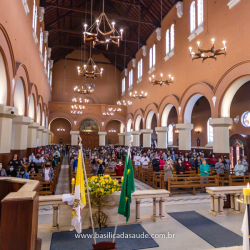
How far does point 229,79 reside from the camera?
9805mm

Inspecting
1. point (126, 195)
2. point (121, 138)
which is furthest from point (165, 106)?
point (121, 138)

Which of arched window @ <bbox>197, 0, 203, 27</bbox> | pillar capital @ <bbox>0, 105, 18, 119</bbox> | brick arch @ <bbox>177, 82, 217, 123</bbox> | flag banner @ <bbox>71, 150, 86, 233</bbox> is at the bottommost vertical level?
flag banner @ <bbox>71, 150, 86, 233</bbox>

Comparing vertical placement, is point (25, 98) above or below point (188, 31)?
below

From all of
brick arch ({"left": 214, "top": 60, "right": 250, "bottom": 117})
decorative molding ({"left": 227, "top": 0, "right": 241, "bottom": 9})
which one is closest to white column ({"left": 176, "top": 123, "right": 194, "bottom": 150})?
brick arch ({"left": 214, "top": 60, "right": 250, "bottom": 117})

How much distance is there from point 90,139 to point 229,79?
2027 centimetres

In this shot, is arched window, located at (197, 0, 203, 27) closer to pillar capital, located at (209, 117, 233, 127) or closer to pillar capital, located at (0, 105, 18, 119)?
pillar capital, located at (209, 117, 233, 127)

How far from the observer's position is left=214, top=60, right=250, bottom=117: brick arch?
8.98 meters

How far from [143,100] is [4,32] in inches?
596

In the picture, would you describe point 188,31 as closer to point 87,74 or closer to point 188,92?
point 188,92

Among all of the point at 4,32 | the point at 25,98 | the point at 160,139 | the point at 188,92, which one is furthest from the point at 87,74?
the point at 160,139

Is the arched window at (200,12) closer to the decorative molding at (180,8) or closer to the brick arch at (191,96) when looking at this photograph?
the decorative molding at (180,8)

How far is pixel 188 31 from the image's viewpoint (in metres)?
13.4

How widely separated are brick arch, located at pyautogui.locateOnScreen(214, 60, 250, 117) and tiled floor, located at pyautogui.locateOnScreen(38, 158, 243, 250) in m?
5.11

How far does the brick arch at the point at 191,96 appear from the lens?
1123cm
